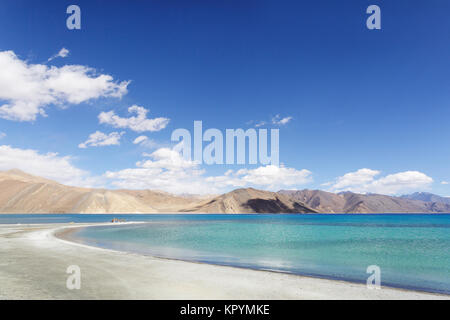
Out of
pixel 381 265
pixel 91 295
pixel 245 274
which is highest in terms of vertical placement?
pixel 91 295

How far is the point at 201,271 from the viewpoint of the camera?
16.8 metres

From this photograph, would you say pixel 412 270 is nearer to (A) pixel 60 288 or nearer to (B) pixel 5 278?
(A) pixel 60 288

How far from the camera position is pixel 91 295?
11.0 metres

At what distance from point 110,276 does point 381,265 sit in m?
21.2

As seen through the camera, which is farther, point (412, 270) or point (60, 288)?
point (412, 270)
